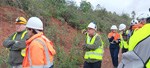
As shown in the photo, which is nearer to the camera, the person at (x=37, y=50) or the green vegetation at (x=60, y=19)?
the person at (x=37, y=50)

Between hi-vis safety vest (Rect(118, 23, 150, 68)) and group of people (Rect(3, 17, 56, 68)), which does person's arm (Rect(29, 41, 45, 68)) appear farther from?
hi-vis safety vest (Rect(118, 23, 150, 68))

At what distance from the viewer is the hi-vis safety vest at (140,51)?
52.3 inches

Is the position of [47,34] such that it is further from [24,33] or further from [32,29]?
[32,29]

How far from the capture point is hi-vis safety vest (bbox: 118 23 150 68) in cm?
133

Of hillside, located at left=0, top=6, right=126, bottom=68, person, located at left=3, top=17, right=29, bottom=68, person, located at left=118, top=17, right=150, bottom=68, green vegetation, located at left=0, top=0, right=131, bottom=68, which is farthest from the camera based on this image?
green vegetation, located at left=0, top=0, right=131, bottom=68

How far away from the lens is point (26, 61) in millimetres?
2482

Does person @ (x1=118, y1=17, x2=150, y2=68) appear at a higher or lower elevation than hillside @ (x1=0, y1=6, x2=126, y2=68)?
higher

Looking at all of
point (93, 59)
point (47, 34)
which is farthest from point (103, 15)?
point (93, 59)

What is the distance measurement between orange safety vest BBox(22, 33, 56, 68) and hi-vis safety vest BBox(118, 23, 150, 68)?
148 centimetres

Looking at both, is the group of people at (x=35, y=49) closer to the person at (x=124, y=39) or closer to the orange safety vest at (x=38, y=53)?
the orange safety vest at (x=38, y=53)

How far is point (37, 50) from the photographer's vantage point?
2.26 metres

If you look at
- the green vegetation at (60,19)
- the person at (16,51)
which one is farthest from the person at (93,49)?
the green vegetation at (60,19)

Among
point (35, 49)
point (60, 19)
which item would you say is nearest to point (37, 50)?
point (35, 49)

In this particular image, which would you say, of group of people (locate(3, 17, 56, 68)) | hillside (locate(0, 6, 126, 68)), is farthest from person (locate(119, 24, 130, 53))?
group of people (locate(3, 17, 56, 68))
